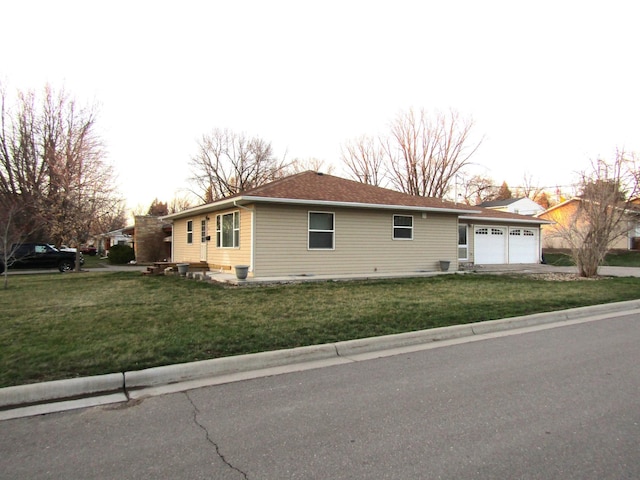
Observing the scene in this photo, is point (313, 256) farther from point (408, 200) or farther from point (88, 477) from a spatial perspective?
point (88, 477)

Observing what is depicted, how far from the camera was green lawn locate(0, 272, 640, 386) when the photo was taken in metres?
5.21

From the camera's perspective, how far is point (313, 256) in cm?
1455

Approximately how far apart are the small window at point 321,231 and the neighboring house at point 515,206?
26300 millimetres

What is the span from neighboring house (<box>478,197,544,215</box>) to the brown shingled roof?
22.8 meters

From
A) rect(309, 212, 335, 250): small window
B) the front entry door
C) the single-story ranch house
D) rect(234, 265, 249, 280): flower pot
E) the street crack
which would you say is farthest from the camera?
the front entry door

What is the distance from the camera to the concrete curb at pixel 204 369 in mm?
4145

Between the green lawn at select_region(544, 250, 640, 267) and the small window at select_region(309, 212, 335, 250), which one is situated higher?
the small window at select_region(309, 212, 335, 250)

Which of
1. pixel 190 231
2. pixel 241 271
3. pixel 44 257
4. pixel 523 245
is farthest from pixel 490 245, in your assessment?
pixel 44 257

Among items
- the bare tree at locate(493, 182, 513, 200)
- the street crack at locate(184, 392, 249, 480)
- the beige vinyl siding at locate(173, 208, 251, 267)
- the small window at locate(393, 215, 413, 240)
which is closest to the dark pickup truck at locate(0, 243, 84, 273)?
the beige vinyl siding at locate(173, 208, 251, 267)

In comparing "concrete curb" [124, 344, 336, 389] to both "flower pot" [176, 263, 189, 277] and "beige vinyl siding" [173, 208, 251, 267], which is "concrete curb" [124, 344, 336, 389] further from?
"flower pot" [176, 263, 189, 277]

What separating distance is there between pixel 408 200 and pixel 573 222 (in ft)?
20.7

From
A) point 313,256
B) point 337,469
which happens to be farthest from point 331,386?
point 313,256

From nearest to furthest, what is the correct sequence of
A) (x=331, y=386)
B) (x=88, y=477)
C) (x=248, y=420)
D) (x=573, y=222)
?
(x=88, y=477) < (x=248, y=420) < (x=331, y=386) < (x=573, y=222)

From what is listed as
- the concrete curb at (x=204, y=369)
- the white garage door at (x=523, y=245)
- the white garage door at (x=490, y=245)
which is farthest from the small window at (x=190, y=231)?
the white garage door at (x=523, y=245)
